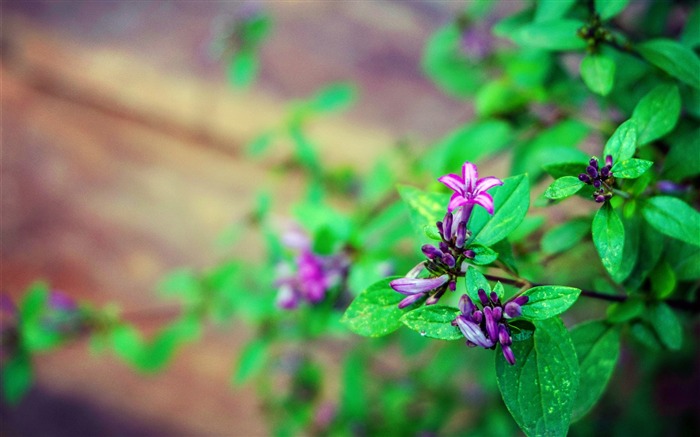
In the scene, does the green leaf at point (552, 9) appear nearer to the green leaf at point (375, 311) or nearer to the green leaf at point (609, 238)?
the green leaf at point (609, 238)

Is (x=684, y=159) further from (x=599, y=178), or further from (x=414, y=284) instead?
(x=414, y=284)

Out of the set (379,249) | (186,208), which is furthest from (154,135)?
(379,249)

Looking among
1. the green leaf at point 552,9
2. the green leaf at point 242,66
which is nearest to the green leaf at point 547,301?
the green leaf at point 552,9

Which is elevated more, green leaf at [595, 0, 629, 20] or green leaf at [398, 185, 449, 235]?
green leaf at [595, 0, 629, 20]

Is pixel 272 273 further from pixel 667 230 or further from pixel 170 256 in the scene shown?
pixel 170 256

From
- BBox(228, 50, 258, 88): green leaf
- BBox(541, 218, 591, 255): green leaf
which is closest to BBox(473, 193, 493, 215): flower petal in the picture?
BBox(541, 218, 591, 255): green leaf

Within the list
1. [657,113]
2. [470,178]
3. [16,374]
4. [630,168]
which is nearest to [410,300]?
[470,178]

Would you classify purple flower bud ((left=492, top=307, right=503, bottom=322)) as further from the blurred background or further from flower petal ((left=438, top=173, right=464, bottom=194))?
the blurred background
